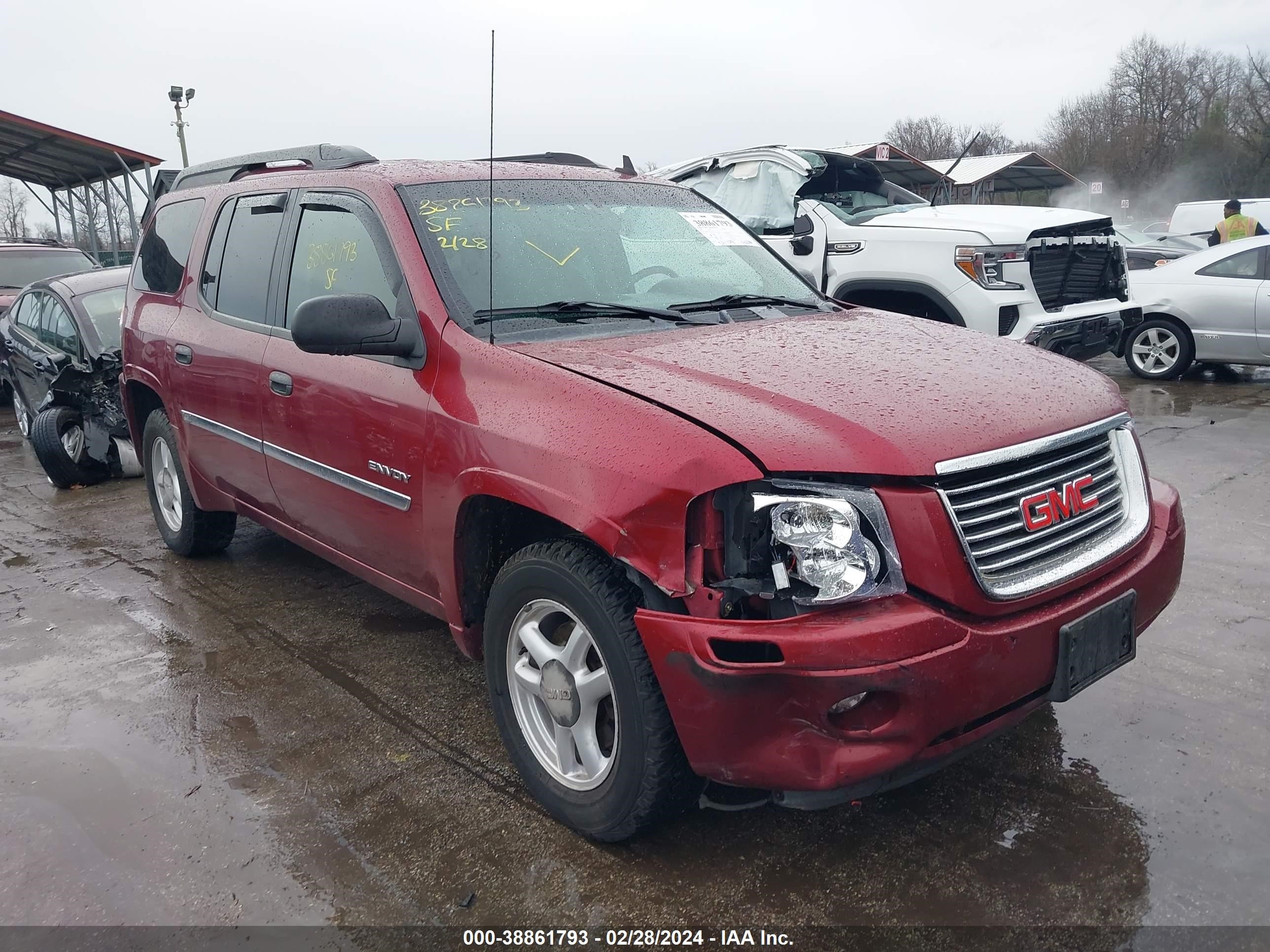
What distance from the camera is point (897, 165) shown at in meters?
11.3

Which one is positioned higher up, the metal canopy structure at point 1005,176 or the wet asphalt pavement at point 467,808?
the metal canopy structure at point 1005,176

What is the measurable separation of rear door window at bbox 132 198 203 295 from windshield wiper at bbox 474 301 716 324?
2.29 metres

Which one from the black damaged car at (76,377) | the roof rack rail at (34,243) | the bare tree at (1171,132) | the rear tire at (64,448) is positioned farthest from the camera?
the bare tree at (1171,132)

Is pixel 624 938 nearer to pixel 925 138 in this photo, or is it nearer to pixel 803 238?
pixel 803 238

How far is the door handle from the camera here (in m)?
3.61

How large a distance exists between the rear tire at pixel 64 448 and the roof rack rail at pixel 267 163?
2619 mm

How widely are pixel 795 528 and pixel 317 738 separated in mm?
1942

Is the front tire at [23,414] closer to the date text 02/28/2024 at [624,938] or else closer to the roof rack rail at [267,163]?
the roof rack rail at [267,163]

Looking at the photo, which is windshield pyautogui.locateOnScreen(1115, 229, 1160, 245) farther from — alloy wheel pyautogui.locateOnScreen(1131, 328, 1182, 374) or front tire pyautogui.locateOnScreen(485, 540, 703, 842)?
front tire pyautogui.locateOnScreen(485, 540, 703, 842)

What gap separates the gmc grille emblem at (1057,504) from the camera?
2371 mm

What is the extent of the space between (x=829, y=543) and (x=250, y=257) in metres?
2.97

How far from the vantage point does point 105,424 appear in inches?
279

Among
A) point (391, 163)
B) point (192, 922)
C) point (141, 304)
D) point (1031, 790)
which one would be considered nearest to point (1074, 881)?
point (1031, 790)

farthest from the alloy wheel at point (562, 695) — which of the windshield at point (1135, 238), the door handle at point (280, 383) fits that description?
the windshield at point (1135, 238)
